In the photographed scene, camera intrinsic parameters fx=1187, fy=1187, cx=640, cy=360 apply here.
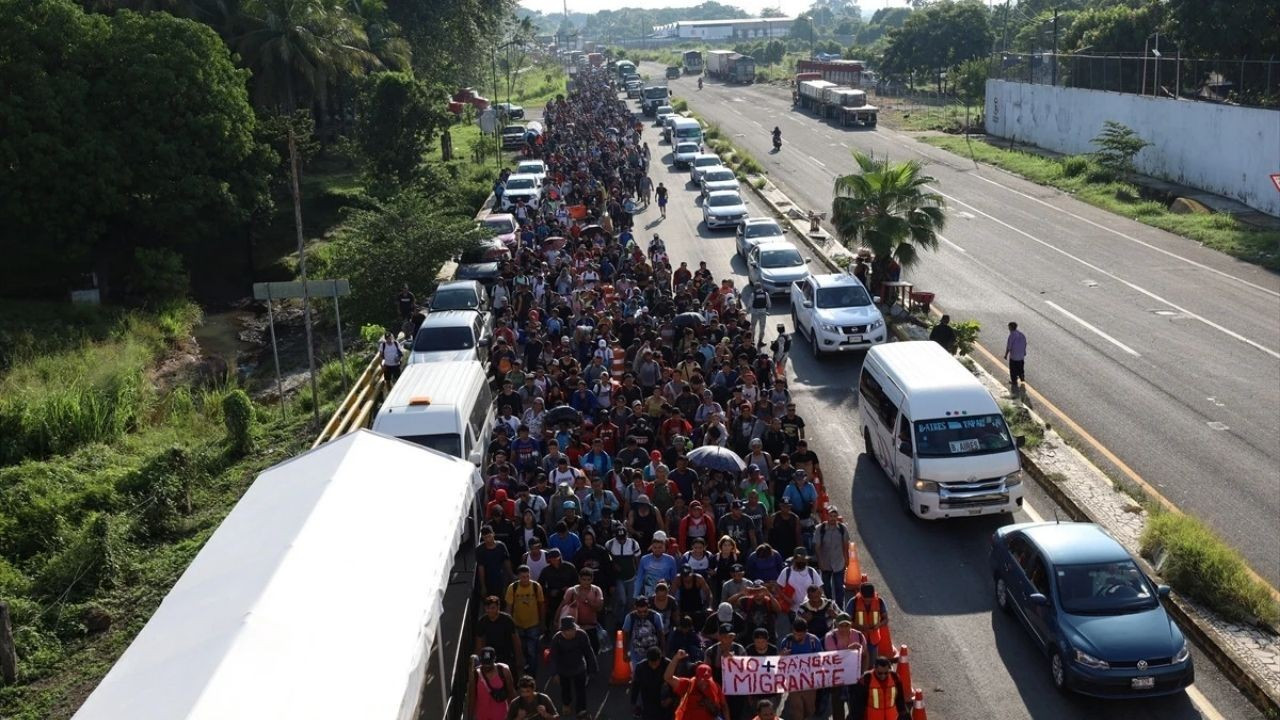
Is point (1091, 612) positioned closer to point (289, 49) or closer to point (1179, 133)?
point (1179, 133)

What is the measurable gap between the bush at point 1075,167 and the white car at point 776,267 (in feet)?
77.1

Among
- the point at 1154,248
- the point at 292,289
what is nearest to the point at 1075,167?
the point at 1154,248

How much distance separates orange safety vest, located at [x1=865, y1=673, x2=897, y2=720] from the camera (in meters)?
10.6

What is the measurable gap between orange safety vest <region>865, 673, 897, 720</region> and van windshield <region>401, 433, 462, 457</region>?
758 centimetres

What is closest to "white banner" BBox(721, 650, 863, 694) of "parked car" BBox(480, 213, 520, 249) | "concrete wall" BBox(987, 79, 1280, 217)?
"parked car" BBox(480, 213, 520, 249)

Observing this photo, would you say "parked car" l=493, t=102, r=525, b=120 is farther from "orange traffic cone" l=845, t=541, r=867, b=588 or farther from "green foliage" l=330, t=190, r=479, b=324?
"orange traffic cone" l=845, t=541, r=867, b=588

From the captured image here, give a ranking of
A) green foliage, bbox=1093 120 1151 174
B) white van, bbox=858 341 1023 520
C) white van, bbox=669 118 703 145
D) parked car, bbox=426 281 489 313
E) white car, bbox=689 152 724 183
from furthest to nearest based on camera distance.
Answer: white van, bbox=669 118 703 145 < white car, bbox=689 152 724 183 < green foliage, bbox=1093 120 1151 174 < parked car, bbox=426 281 489 313 < white van, bbox=858 341 1023 520

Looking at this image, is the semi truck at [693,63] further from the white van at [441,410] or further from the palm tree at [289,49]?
the white van at [441,410]

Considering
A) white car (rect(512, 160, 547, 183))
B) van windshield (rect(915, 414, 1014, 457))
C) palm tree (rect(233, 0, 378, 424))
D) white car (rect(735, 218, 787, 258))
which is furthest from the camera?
palm tree (rect(233, 0, 378, 424))

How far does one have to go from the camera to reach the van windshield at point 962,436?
53.1 feet

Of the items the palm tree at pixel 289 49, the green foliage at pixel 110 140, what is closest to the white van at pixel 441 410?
the green foliage at pixel 110 140

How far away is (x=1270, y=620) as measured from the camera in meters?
13.5

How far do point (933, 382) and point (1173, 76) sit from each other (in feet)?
124

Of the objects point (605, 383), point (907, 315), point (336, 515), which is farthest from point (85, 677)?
point (907, 315)
